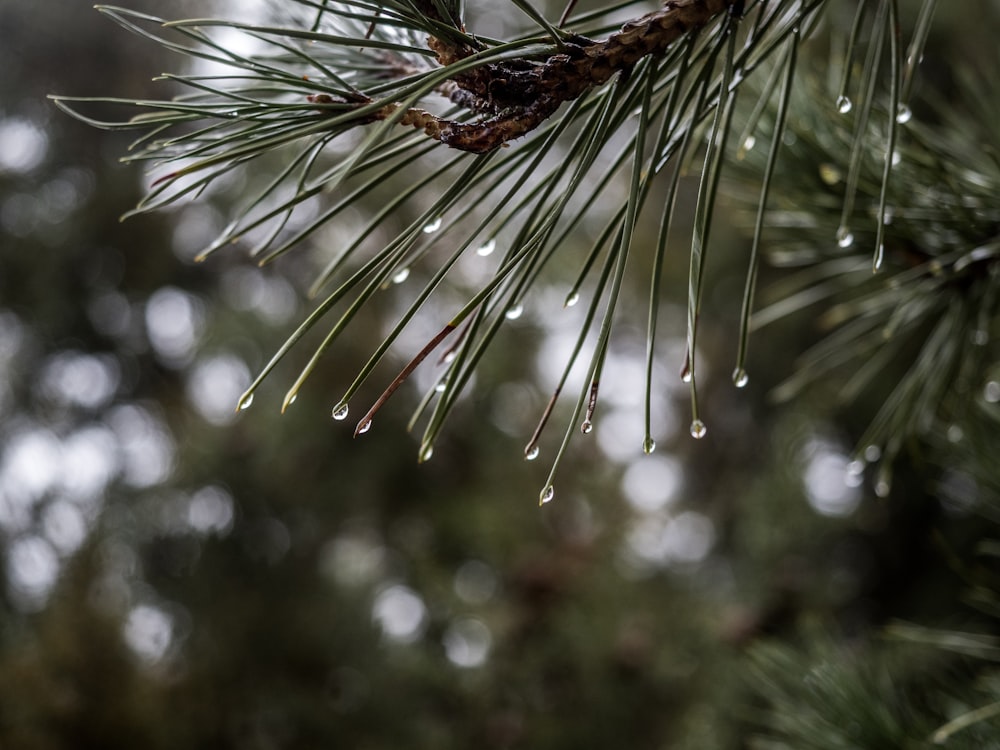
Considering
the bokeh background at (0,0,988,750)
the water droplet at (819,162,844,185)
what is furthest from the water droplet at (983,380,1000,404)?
the bokeh background at (0,0,988,750)

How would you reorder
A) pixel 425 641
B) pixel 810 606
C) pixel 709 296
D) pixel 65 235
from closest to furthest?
1. pixel 810 606
2. pixel 425 641
3. pixel 709 296
4. pixel 65 235

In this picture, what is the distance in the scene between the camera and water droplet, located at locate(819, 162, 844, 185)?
370mm

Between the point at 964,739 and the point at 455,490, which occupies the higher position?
the point at 964,739

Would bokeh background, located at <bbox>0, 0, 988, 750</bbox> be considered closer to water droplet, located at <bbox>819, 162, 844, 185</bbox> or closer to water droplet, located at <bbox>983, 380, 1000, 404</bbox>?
water droplet, located at <bbox>983, 380, 1000, 404</bbox>

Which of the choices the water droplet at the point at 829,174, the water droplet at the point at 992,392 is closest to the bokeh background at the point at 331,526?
the water droplet at the point at 992,392

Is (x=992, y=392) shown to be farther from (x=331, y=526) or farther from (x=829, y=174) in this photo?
(x=331, y=526)

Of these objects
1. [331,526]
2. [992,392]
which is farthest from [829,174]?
[331,526]

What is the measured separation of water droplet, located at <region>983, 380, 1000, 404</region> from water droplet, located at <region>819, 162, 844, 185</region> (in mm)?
150

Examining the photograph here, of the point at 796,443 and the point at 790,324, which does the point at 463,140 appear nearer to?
the point at 796,443

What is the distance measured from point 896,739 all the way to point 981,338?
7.9 inches

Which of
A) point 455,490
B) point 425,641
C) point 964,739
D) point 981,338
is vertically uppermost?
point 981,338

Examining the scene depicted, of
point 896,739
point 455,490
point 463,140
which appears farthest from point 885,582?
point 463,140

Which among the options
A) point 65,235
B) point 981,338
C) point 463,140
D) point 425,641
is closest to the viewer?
point 463,140

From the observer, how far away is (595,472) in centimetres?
119
